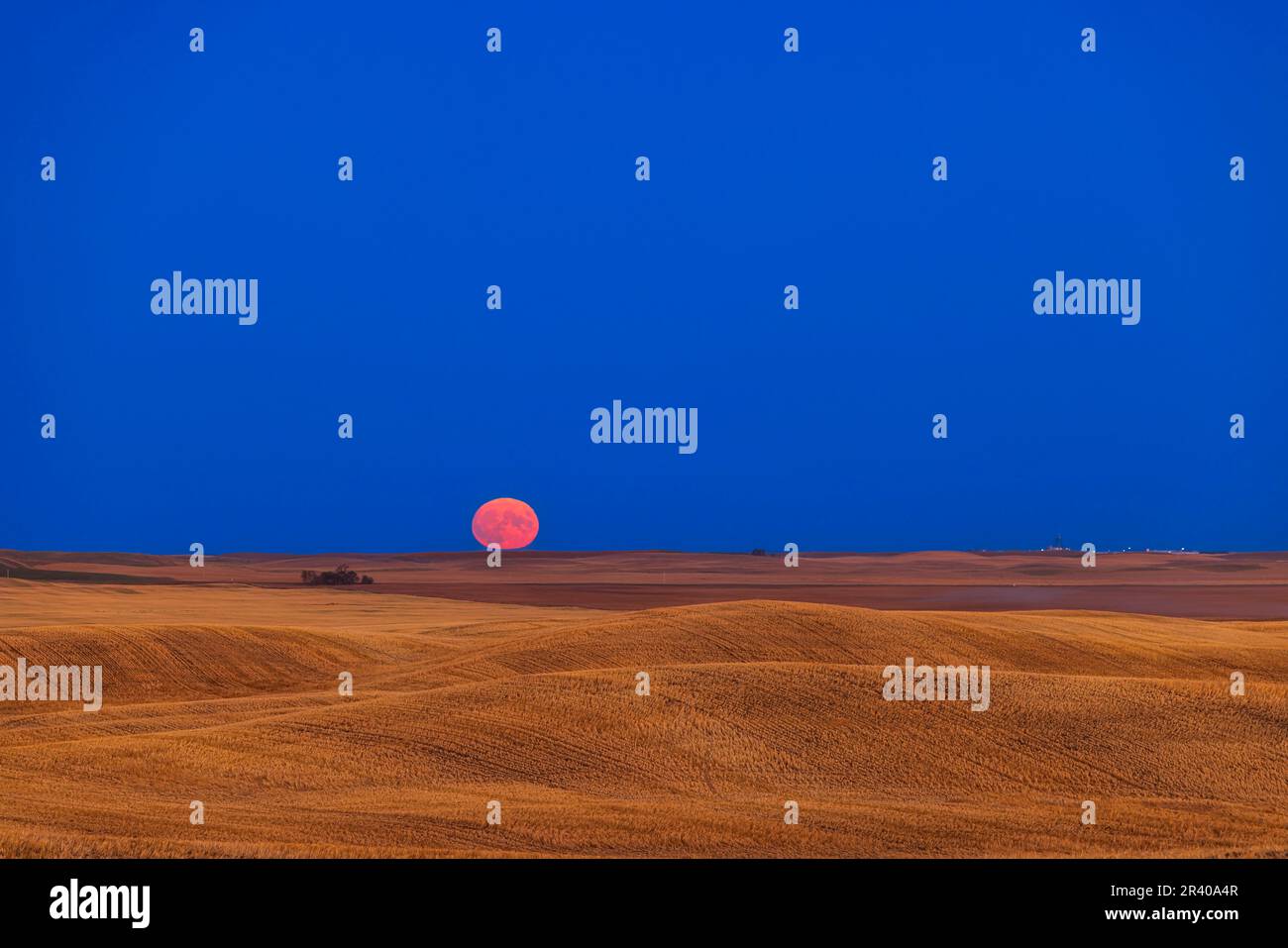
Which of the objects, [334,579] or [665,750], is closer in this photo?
[665,750]

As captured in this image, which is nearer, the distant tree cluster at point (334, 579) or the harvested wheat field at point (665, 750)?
the harvested wheat field at point (665, 750)

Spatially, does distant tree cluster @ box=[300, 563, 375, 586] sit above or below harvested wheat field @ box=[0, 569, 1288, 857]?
above

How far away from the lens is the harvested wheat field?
19.2 metres

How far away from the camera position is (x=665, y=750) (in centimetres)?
2714

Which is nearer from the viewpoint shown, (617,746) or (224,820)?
(224,820)

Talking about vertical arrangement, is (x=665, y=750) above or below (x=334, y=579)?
below

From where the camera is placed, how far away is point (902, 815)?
21.1m

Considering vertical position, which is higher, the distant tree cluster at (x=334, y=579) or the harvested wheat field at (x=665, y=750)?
the distant tree cluster at (x=334, y=579)

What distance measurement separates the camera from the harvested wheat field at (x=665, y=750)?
19.2 m

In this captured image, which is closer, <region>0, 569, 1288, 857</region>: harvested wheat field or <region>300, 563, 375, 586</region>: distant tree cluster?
<region>0, 569, 1288, 857</region>: harvested wheat field

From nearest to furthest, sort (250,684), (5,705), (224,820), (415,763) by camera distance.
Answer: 1. (224,820)
2. (415,763)
3. (5,705)
4. (250,684)

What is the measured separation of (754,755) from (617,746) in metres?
2.90
